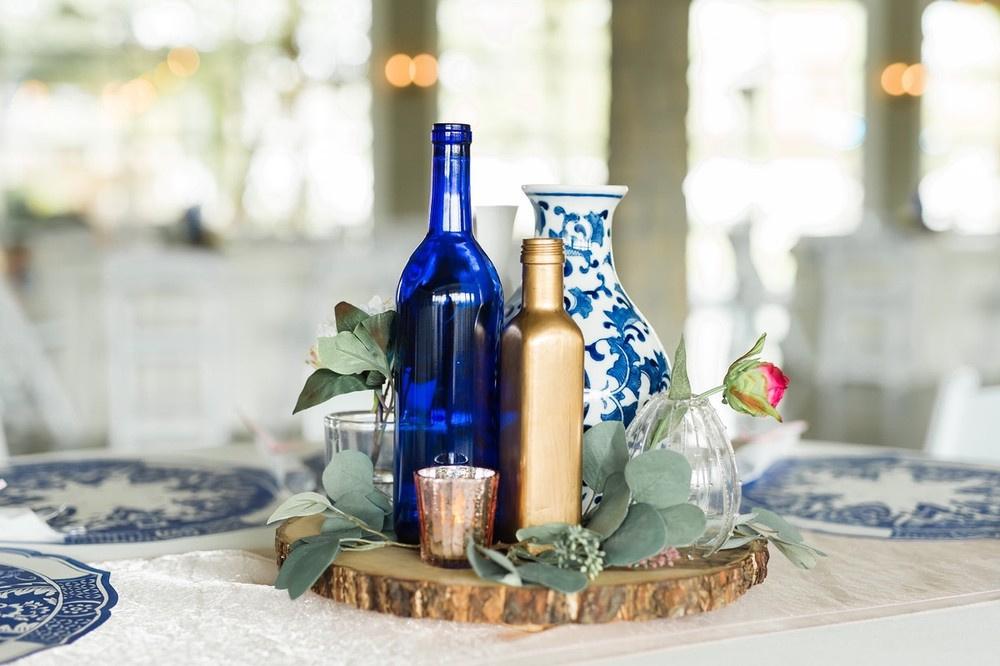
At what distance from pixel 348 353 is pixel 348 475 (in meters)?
0.09

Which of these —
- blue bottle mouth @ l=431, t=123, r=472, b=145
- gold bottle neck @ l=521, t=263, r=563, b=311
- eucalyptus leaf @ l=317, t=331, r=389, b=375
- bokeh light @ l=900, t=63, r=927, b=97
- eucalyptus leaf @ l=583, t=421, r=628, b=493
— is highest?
bokeh light @ l=900, t=63, r=927, b=97

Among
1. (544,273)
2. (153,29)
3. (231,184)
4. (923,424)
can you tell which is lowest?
(923,424)

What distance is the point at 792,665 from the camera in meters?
0.70

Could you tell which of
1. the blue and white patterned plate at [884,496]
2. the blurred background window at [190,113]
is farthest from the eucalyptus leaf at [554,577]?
the blurred background window at [190,113]

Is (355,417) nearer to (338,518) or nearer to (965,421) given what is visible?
(338,518)

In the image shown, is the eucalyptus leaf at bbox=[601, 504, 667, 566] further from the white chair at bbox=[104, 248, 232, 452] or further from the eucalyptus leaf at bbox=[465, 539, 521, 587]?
the white chair at bbox=[104, 248, 232, 452]

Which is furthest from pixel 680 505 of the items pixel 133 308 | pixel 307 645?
pixel 133 308

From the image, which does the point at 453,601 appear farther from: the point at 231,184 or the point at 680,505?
the point at 231,184

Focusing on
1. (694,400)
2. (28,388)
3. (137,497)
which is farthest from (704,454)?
(28,388)

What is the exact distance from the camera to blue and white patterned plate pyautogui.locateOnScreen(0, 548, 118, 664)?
725 millimetres

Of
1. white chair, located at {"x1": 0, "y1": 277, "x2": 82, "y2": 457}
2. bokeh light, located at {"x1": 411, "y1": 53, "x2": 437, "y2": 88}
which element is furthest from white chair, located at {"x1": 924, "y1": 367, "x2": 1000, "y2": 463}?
bokeh light, located at {"x1": 411, "y1": 53, "x2": 437, "y2": 88}

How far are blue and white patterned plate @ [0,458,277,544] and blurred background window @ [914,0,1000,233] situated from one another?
7439mm

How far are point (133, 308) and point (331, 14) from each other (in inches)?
140

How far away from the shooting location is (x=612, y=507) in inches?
30.6
